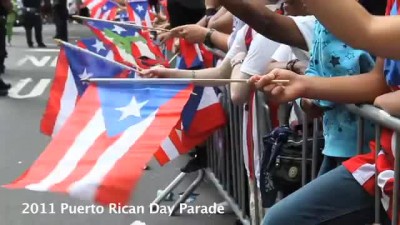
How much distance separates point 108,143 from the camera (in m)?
3.66

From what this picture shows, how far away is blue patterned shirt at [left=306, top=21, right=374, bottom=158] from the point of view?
10.7 feet

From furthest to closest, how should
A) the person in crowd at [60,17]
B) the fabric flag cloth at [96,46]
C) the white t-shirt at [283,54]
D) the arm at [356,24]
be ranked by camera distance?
1. the person in crowd at [60,17]
2. the fabric flag cloth at [96,46]
3. the white t-shirt at [283,54]
4. the arm at [356,24]

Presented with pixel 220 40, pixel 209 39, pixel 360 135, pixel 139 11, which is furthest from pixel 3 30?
pixel 360 135

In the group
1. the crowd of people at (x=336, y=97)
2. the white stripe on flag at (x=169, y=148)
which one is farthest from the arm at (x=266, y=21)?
the white stripe on flag at (x=169, y=148)

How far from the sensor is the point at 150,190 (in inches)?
269

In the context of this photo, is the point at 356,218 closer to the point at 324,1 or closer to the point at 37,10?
the point at 324,1

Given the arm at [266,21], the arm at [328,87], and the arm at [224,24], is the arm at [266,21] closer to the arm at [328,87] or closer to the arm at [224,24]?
the arm at [328,87]

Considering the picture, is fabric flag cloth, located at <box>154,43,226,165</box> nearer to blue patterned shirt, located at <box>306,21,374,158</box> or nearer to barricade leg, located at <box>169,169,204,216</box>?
barricade leg, located at <box>169,169,204,216</box>

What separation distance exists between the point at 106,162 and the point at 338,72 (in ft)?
3.34

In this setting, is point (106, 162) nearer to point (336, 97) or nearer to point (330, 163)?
point (330, 163)

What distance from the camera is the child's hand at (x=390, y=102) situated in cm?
281

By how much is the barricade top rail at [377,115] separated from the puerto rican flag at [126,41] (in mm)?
3990

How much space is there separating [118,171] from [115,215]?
273 cm

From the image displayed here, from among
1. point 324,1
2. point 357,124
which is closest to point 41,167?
point 357,124
